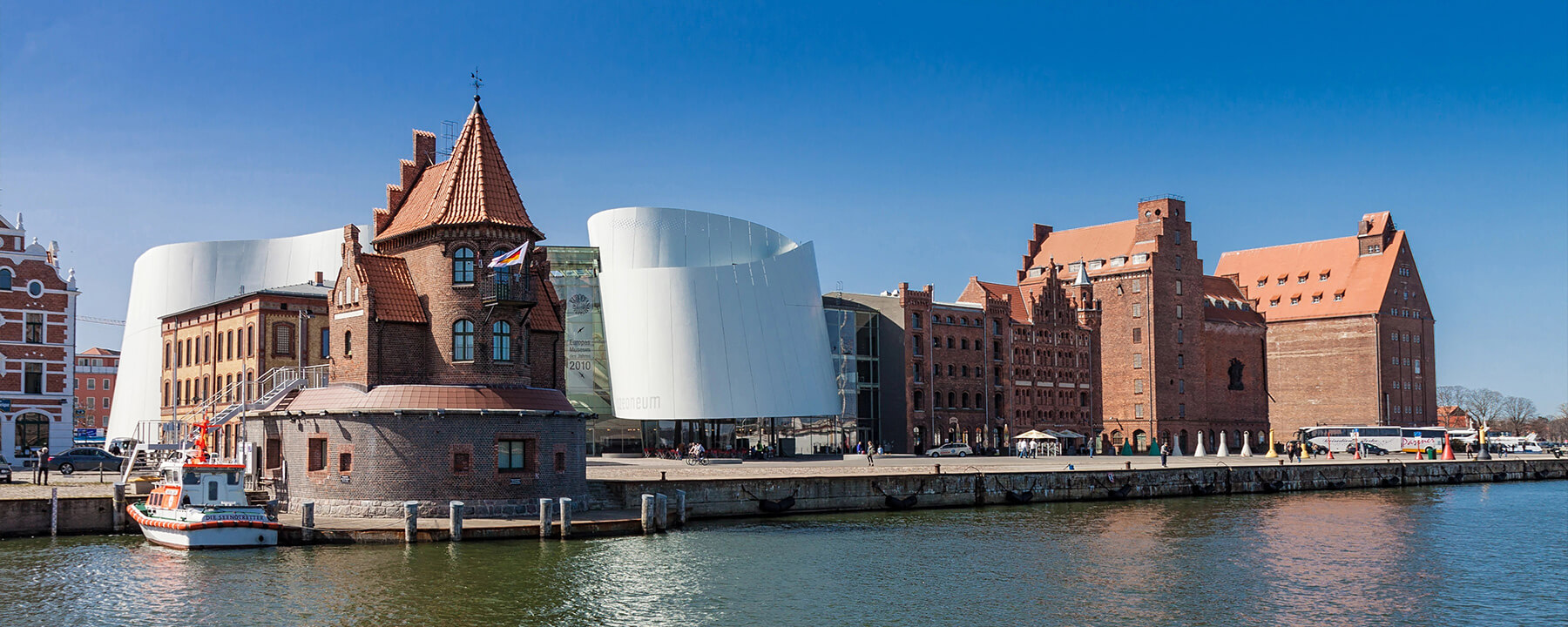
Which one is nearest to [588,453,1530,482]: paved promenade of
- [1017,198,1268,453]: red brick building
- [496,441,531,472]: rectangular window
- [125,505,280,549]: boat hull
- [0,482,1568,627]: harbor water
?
[496,441,531,472]: rectangular window

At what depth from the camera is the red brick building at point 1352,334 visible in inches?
4870

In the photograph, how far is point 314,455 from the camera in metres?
44.1

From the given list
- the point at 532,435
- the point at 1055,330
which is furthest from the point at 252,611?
the point at 1055,330

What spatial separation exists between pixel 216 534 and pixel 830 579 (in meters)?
18.7

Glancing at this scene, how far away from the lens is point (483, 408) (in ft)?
142

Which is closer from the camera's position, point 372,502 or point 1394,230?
point 372,502

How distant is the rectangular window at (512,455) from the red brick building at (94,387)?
448ft

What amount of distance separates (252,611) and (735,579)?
12.2 meters

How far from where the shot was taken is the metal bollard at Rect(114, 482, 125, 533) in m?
43.4

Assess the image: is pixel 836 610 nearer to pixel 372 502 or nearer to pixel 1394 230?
pixel 372 502

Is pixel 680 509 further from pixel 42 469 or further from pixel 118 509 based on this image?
pixel 42 469

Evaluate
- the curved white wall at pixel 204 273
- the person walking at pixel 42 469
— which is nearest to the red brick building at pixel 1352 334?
the curved white wall at pixel 204 273

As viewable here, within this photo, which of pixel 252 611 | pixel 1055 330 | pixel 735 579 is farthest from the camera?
pixel 1055 330

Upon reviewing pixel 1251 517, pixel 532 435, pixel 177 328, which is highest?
pixel 177 328
